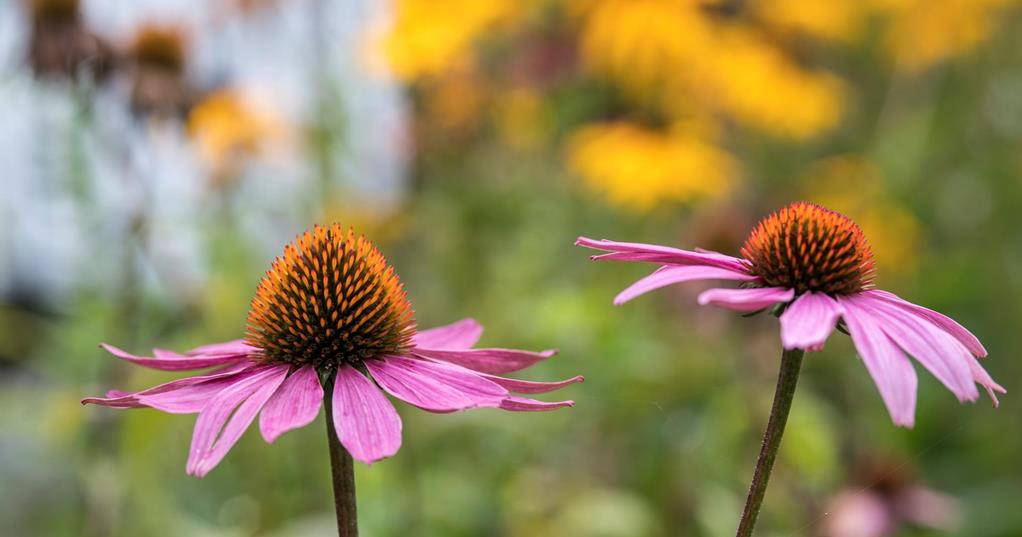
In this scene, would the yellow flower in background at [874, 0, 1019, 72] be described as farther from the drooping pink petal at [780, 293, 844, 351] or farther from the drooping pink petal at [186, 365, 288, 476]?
the drooping pink petal at [186, 365, 288, 476]

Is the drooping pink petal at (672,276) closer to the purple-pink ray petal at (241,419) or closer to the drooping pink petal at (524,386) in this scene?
the drooping pink petal at (524,386)

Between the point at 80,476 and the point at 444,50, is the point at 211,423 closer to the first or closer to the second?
the point at 80,476

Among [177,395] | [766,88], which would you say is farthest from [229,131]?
[177,395]

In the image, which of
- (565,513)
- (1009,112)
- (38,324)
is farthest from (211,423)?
(1009,112)

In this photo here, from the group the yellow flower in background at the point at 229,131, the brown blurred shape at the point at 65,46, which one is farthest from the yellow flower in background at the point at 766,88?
the brown blurred shape at the point at 65,46

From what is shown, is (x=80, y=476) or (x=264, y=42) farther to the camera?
(x=264, y=42)

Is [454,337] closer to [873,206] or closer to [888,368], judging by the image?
[888,368]

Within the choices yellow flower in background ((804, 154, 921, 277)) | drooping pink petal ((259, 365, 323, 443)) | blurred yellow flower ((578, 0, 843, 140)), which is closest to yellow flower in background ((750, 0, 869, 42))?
blurred yellow flower ((578, 0, 843, 140))
